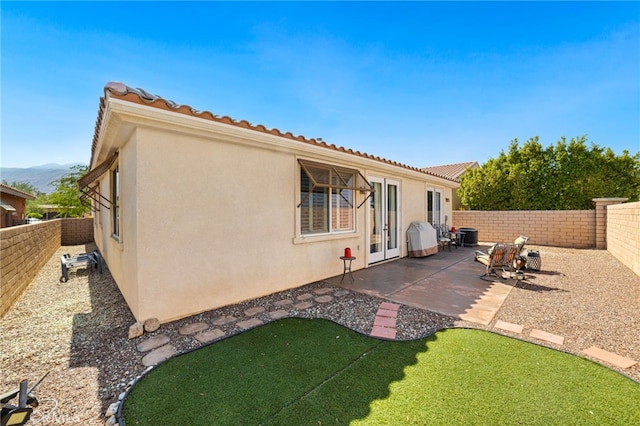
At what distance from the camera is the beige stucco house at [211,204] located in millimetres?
5207

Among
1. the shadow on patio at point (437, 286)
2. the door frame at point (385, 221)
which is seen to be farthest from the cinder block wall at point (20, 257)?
the door frame at point (385, 221)

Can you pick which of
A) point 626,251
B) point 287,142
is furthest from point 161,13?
point 626,251

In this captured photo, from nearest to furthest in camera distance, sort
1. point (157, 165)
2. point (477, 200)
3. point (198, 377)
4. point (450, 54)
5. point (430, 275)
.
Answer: point (198, 377)
point (157, 165)
point (430, 275)
point (450, 54)
point (477, 200)

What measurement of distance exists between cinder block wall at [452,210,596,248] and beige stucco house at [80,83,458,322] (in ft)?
46.3

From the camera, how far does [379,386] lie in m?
3.46

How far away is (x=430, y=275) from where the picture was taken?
368 inches

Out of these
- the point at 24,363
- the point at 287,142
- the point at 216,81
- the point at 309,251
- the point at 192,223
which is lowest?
the point at 24,363

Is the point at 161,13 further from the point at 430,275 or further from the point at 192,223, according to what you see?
the point at 430,275

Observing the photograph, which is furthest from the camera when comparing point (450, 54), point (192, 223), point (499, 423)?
point (450, 54)

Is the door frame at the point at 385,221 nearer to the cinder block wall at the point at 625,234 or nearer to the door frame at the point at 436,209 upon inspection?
the door frame at the point at 436,209

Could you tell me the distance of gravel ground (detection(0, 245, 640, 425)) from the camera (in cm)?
363

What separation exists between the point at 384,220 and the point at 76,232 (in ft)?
71.5

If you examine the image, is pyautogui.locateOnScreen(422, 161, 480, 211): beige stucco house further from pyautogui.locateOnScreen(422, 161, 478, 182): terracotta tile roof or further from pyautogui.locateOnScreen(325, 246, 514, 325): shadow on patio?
pyautogui.locateOnScreen(325, 246, 514, 325): shadow on patio

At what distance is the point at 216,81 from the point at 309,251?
9.29 m
